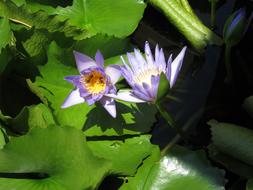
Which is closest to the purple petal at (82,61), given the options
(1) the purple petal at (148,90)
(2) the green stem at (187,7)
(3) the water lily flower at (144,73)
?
(3) the water lily flower at (144,73)

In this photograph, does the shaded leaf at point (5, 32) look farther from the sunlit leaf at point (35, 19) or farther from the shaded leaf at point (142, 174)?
the shaded leaf at point (142, 174)

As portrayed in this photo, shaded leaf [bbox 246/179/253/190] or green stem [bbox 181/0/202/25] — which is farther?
green stem [bbox 181/0/202/25]

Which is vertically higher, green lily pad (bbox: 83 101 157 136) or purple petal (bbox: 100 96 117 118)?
purple petal (bbox: 100 96 117 118)

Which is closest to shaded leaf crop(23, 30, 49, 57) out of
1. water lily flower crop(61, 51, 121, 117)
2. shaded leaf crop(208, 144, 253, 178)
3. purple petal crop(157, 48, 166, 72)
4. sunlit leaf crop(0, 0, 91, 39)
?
sunlit leaf crop(0, 0, 91, 39)

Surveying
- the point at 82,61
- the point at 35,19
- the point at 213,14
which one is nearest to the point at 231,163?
the point at 82,61

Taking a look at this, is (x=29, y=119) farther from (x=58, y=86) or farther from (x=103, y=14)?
(x=103, y=14)

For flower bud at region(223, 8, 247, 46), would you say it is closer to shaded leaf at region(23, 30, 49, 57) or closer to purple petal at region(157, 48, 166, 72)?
purple petal at region(157, 48, 166, 72)
